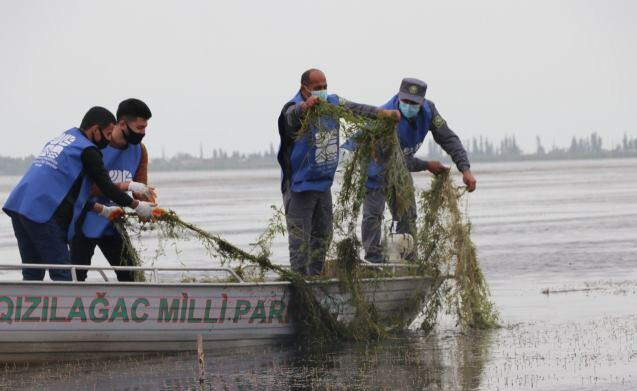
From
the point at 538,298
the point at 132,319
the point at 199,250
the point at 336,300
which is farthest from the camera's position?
the point at 199,250

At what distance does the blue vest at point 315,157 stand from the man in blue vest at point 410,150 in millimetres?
711

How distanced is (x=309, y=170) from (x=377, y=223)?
4.18 feet

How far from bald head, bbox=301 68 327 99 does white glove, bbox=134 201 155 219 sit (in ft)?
5.67

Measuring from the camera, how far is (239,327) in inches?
456

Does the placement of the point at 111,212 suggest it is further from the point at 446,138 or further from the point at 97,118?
the point at 446,138

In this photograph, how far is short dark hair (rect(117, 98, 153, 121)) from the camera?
11.2 meters

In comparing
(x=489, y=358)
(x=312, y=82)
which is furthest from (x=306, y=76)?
(x=489, y=358)

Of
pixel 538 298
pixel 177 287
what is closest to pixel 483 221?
pixel 538 298

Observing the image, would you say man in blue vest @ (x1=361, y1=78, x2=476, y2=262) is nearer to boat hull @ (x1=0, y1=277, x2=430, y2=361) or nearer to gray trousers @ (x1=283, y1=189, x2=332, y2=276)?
gray trousers @ (x1=283, y1=189, x2=332, y2=276)

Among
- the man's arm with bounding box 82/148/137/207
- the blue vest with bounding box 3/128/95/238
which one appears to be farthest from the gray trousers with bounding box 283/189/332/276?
the blue vest with bounding box 3/128/95/238

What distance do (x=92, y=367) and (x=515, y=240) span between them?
14.6 metres

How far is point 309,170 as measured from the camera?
11812mm

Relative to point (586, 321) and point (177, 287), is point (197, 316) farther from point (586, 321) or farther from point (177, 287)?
point (586, 321)

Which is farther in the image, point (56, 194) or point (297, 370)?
point (56, 194)
